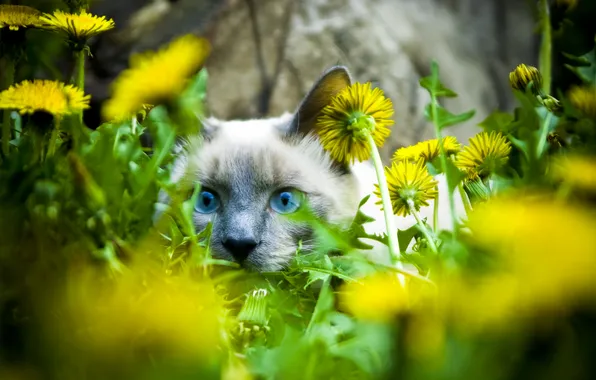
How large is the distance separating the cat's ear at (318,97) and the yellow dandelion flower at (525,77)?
33 cm

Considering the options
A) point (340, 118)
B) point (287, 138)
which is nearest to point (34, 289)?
point (340, 118)

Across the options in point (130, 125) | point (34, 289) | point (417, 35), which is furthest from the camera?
point (417, 35)

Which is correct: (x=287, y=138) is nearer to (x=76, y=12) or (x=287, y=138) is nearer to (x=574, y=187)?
(x=76, y=12)

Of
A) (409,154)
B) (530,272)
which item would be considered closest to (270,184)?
(409,154)

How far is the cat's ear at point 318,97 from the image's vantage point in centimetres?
118

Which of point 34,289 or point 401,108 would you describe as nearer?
point 34,289

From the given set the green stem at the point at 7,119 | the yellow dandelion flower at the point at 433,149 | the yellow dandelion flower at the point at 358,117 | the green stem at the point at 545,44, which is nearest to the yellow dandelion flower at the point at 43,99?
the green stem at the point at 7,119

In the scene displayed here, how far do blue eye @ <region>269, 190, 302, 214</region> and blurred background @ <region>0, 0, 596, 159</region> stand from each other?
57.5 inches

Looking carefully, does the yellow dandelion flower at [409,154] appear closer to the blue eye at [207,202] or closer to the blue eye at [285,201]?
the blue eye at [285,201]

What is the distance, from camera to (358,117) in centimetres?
84

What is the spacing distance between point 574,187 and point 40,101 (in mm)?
498

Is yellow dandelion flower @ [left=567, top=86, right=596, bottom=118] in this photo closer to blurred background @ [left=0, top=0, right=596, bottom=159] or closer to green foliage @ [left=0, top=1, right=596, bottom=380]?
green foliage @ [left=0, top=1, right=596, bottom=380]

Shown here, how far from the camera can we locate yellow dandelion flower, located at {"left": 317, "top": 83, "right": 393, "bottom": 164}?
2.75 ft

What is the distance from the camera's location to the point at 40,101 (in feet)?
2.01
